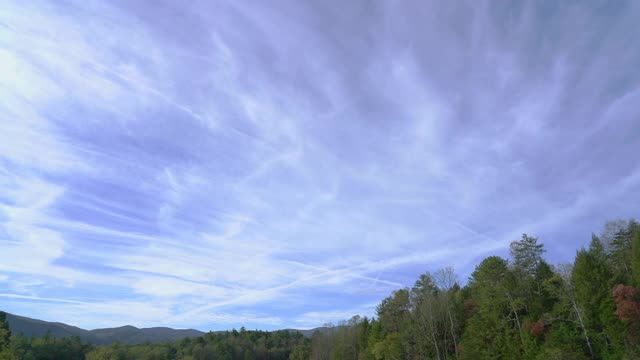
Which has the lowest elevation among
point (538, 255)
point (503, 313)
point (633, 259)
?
point (503, 313)

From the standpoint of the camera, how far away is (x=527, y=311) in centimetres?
6053

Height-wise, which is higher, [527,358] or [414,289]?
[414,289]

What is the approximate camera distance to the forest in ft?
155

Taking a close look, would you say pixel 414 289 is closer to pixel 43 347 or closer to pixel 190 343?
pixel 43 347

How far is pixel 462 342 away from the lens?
66500mm

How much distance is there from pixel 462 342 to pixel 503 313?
8.58 m

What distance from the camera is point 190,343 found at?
182 metres

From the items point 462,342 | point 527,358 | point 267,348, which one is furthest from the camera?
point 267,348

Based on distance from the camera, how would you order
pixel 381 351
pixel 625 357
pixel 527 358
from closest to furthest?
pixel 625 357, pixel 527 358, pixel 381 351

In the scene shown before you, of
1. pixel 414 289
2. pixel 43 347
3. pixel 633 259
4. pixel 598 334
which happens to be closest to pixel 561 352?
pixel 598 334

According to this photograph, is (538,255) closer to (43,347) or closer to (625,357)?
(625,357)

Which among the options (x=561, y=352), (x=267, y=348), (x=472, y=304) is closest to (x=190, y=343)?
(x=267, y=348)

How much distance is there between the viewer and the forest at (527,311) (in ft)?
155

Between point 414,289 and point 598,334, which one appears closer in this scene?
point 598,334
